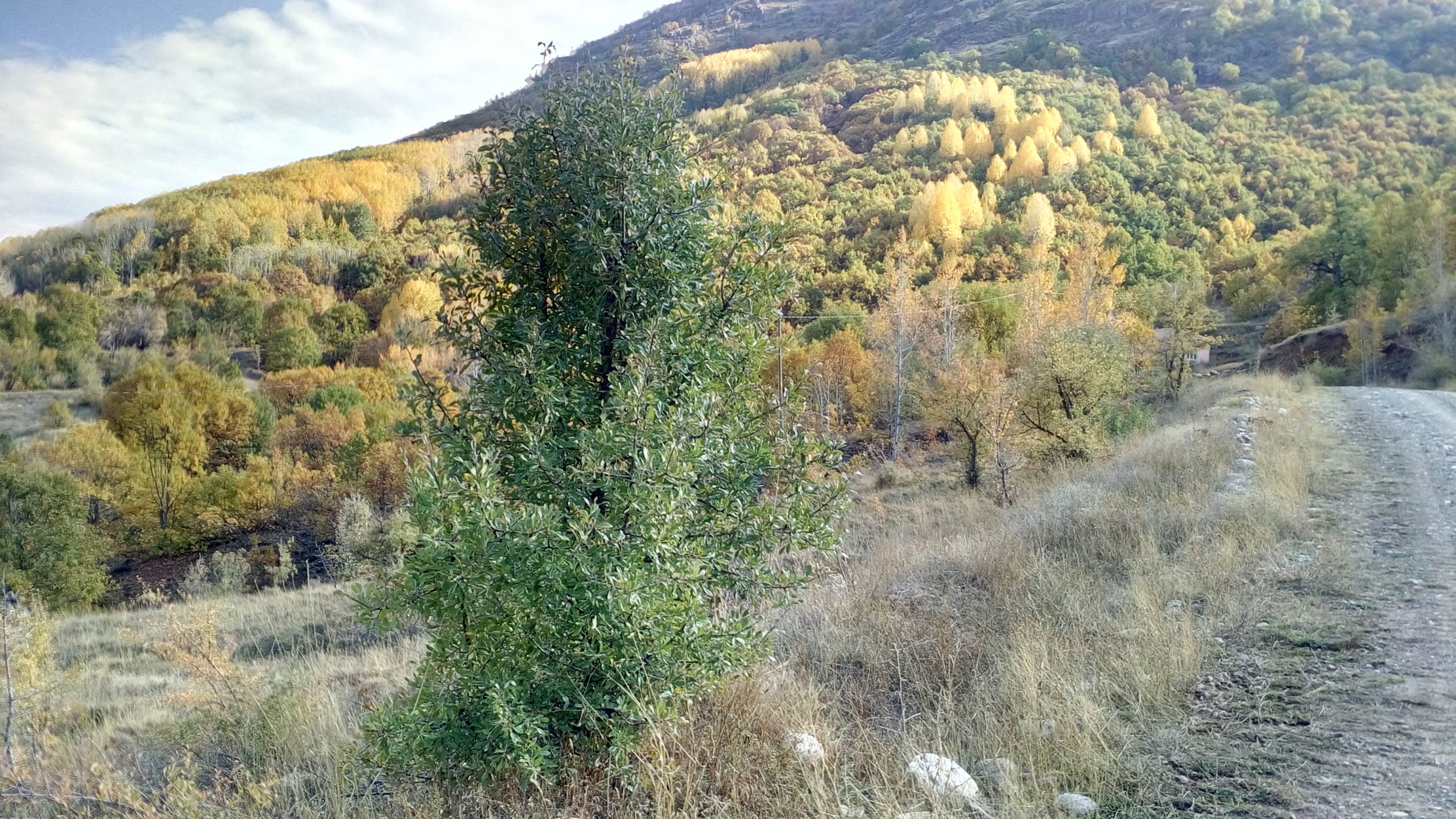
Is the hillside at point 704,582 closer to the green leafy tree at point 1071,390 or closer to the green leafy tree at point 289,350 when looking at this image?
the green leafy tree at point 1071,390

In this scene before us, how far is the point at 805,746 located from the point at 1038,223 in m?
82.3

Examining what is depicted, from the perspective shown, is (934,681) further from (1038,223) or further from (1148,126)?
(1148,126)

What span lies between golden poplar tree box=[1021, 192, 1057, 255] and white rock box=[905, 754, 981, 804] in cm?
7879

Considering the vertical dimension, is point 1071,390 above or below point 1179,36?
below

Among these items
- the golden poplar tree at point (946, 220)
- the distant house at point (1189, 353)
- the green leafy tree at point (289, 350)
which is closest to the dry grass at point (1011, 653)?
the distant house at point (1189, 353)

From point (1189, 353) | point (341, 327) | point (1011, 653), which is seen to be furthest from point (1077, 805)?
point (341, 327)

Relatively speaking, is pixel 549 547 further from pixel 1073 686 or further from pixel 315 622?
pixel 315 622

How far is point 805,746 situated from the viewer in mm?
3791

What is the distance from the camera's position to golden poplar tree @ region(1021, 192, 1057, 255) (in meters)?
75.5

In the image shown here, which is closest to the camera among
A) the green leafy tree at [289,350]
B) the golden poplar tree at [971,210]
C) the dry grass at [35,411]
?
the dry grass at [35,411]

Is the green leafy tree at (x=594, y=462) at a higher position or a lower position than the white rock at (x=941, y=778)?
higher

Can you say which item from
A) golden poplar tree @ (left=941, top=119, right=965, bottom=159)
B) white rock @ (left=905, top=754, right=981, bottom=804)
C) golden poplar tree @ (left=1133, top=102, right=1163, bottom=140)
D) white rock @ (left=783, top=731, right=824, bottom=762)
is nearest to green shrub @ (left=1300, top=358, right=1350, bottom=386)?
white rock @ (left=905, top=754, right=981, bottom=804)

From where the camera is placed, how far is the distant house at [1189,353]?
31.9 meters

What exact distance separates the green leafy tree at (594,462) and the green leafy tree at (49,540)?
3488 cm
